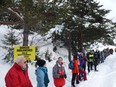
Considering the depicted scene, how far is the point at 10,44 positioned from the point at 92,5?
1208cm

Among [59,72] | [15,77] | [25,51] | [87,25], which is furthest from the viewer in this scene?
[87,25]

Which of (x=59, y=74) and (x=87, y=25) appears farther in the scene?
(x=87, y=25)

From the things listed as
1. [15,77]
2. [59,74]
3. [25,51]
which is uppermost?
[25,51]

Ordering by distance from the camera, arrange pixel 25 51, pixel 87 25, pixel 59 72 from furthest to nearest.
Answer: pixel 87 25 → pixel 59 72 → pixel 25 51

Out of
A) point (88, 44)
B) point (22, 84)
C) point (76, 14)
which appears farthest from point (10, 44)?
point (22, 84)

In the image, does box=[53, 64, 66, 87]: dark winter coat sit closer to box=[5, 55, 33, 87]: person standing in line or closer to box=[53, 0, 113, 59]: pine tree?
box=[5, 55, 33, 87]: person standing in line

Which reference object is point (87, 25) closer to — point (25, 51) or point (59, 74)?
point (59, 74)

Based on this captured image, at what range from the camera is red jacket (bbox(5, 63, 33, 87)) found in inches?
254

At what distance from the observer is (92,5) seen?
34469 mm

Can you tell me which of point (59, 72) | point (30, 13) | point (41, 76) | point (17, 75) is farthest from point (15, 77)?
point (30, 13)

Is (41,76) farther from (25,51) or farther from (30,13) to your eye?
(30,13)

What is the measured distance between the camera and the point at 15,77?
6.45 meters

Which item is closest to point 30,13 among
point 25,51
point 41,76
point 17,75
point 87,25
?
point 25,51

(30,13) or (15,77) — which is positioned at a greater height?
(30,13)
